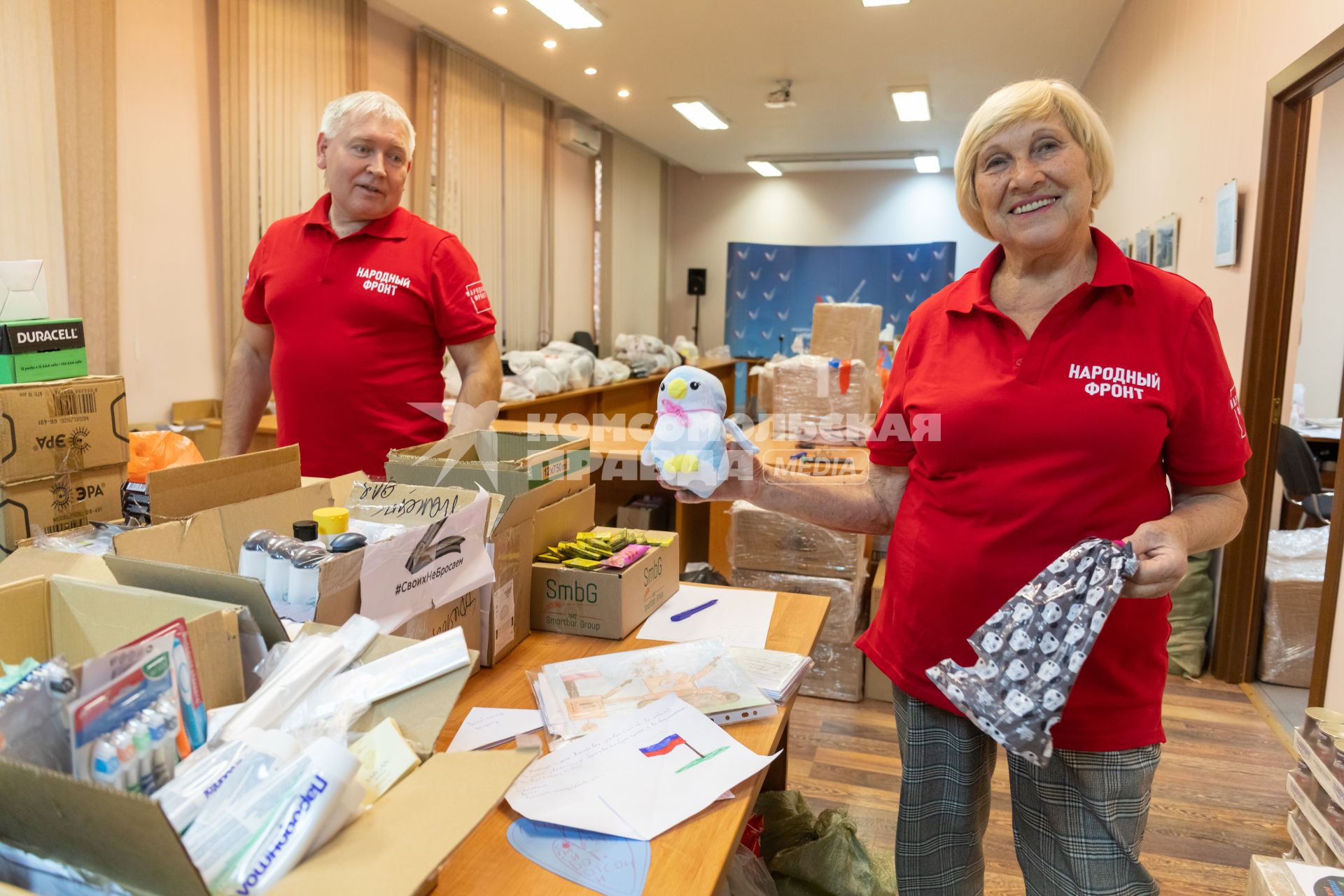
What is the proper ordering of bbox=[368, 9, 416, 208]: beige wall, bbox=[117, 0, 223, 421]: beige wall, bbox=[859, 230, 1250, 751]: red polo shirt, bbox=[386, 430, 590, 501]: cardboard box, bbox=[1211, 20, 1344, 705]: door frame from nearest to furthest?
bbox=[859, 230, 1250, 751]: red polo shirt → bbox=[386, 430, 590, 501]: cardboard box → bbox=[1211, 20, 1344, 705]: door frame → bbox=[117, 0, 223, 421]: beige wall → bbox=[368, 9, 416, 208]: beige wall

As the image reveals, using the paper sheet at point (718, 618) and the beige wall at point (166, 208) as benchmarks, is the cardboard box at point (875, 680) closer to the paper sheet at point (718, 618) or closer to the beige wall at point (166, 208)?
the paper sheet at point (718, 618)

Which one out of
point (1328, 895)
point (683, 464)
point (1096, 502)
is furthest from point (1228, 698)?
point (683, 464)

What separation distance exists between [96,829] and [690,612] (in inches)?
44.7

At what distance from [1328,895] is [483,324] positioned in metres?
1.96

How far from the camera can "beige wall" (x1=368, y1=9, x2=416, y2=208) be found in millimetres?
5164

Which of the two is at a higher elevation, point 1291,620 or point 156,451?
point 156,451

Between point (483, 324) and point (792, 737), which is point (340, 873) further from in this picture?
point (792, 737)

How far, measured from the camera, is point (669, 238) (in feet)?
36.0

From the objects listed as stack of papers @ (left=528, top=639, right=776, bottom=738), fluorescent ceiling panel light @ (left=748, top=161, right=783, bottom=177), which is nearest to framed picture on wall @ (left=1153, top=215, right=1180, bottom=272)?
stack of papers @ (left=528, top=639, right=776, bottom=738)

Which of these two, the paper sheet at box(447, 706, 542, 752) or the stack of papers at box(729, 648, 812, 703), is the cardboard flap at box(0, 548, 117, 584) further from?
the stack of papers at box(729, 648, 812, 703)

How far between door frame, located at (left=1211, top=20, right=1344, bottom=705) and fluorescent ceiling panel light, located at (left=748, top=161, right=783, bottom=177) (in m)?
7.03

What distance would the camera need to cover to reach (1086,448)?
115 centimetres

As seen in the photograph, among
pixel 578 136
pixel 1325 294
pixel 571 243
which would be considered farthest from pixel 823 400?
pixel 571 243

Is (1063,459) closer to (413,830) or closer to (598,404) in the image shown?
(413,830)
